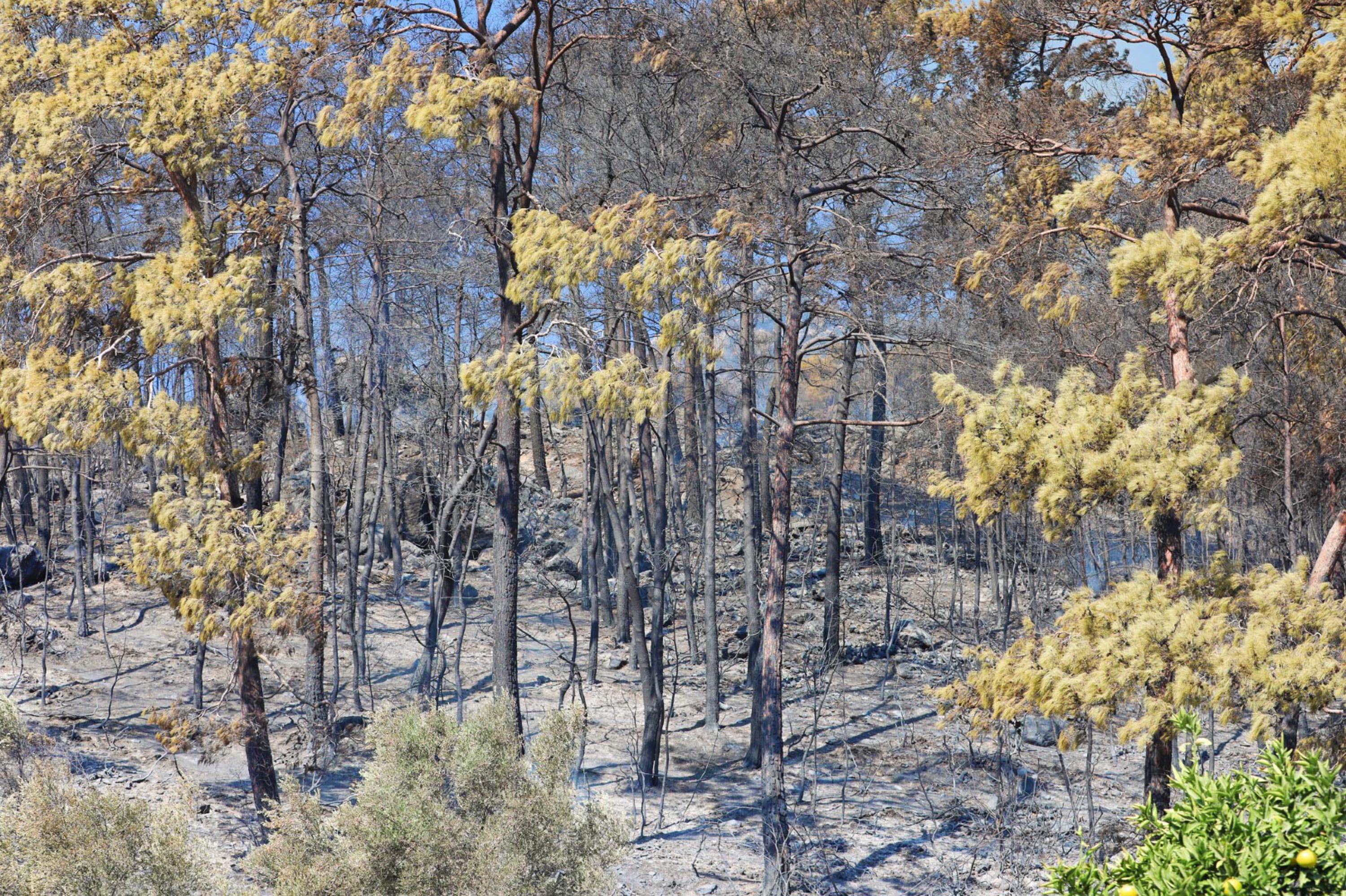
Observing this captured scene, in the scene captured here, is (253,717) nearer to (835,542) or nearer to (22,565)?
(22,565)

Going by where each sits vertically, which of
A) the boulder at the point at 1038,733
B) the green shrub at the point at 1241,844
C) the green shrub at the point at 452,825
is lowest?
the boulder at the point at 1038,733

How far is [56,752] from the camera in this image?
39.4 ft

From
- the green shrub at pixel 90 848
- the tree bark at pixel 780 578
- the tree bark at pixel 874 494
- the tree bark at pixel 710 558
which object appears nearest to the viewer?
the green shrub at pixel 90 848

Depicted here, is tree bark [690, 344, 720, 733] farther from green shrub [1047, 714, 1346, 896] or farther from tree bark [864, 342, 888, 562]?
green shrub [1047, 714, 1346, 896]

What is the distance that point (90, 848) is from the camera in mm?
6211

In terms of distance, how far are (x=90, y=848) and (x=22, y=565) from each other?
1521 cm

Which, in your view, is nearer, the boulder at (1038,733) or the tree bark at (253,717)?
the tree bark at (253,717)

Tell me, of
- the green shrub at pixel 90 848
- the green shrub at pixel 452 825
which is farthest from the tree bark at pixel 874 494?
the green shrub at pixel 90 848

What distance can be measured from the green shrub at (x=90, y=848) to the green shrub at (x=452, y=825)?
1.76 feet

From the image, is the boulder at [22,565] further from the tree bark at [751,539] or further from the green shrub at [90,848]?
the green shrub at [90,848]

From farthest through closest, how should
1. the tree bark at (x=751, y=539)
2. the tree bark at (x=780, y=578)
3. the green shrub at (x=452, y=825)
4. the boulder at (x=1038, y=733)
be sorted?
the boulder at (x=1038, y=733)
the tree bark at (x=751, y=539)
the tree bark at (x=780, y=578)
the green shrub at (x=452, y=825)

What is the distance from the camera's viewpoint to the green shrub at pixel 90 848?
20.2ft

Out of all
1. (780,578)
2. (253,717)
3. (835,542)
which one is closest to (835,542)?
(835,542)

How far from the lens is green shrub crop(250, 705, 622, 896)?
6.85 metres
